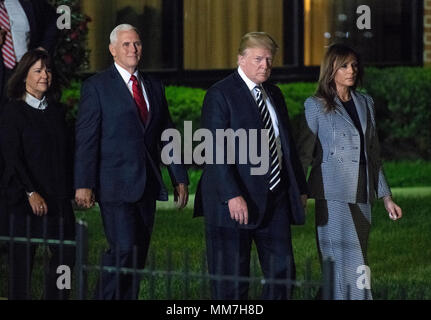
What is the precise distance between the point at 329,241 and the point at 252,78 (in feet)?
4.28

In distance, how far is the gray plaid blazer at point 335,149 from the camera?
31.5 feet

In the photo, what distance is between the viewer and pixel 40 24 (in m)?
10.9

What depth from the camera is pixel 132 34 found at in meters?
9.22

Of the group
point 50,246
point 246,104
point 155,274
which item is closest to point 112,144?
point 50,246

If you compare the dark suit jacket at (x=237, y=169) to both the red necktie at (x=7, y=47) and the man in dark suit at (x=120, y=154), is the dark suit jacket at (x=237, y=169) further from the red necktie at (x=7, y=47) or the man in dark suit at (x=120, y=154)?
the red necktie at (x=7, y=47)

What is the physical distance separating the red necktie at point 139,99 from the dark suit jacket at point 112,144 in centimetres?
5

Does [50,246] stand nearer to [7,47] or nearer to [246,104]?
[246,104]

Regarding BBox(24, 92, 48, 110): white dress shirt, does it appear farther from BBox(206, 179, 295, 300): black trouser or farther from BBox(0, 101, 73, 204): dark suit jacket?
BBox(206, 179, 295, 300): black trouser

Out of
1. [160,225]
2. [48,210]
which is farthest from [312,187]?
[160,225]

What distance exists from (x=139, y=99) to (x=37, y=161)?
76 cm

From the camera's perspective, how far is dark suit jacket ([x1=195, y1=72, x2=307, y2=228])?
29.4 ft

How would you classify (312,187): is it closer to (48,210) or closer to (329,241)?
(329,241)
